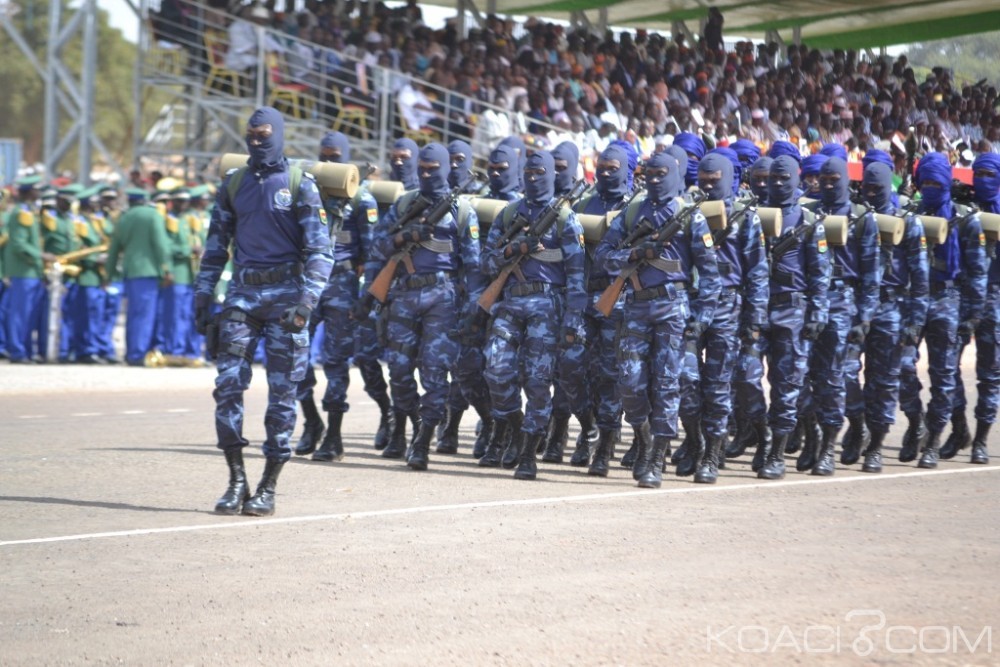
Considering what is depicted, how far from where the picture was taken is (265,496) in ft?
29.8

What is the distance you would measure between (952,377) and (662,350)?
3216 millimetres

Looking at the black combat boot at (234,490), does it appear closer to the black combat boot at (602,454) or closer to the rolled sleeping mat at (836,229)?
the black combat boot at (602,454)

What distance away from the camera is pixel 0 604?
22.0ft

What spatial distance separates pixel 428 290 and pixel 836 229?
116 inches

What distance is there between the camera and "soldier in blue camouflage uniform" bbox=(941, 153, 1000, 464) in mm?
12633

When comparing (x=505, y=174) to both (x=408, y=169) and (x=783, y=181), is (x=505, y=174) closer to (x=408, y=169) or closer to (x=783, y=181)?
(x=408, y=169)

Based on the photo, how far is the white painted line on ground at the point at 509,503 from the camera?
Result: 833 centimetres

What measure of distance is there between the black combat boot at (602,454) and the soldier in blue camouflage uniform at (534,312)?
1.49ft

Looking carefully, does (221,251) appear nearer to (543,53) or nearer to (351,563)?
(351,563)

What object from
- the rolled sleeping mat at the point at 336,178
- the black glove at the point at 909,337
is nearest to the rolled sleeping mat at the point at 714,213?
the black glove at the point at 909,337

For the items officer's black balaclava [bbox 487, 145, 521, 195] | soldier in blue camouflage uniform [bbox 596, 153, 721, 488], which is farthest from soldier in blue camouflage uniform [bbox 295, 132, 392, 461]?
soldier in blue camouflage uniform [bbox 596, 153, 721, 488]

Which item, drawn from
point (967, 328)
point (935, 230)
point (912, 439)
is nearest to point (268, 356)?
point (935, 230)

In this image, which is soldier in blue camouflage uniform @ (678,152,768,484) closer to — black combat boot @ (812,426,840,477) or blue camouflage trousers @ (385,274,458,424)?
black combat boot @ (812,426,840,477)

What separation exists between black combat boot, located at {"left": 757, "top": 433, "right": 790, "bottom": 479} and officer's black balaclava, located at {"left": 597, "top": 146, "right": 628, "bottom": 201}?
2.06 meters
